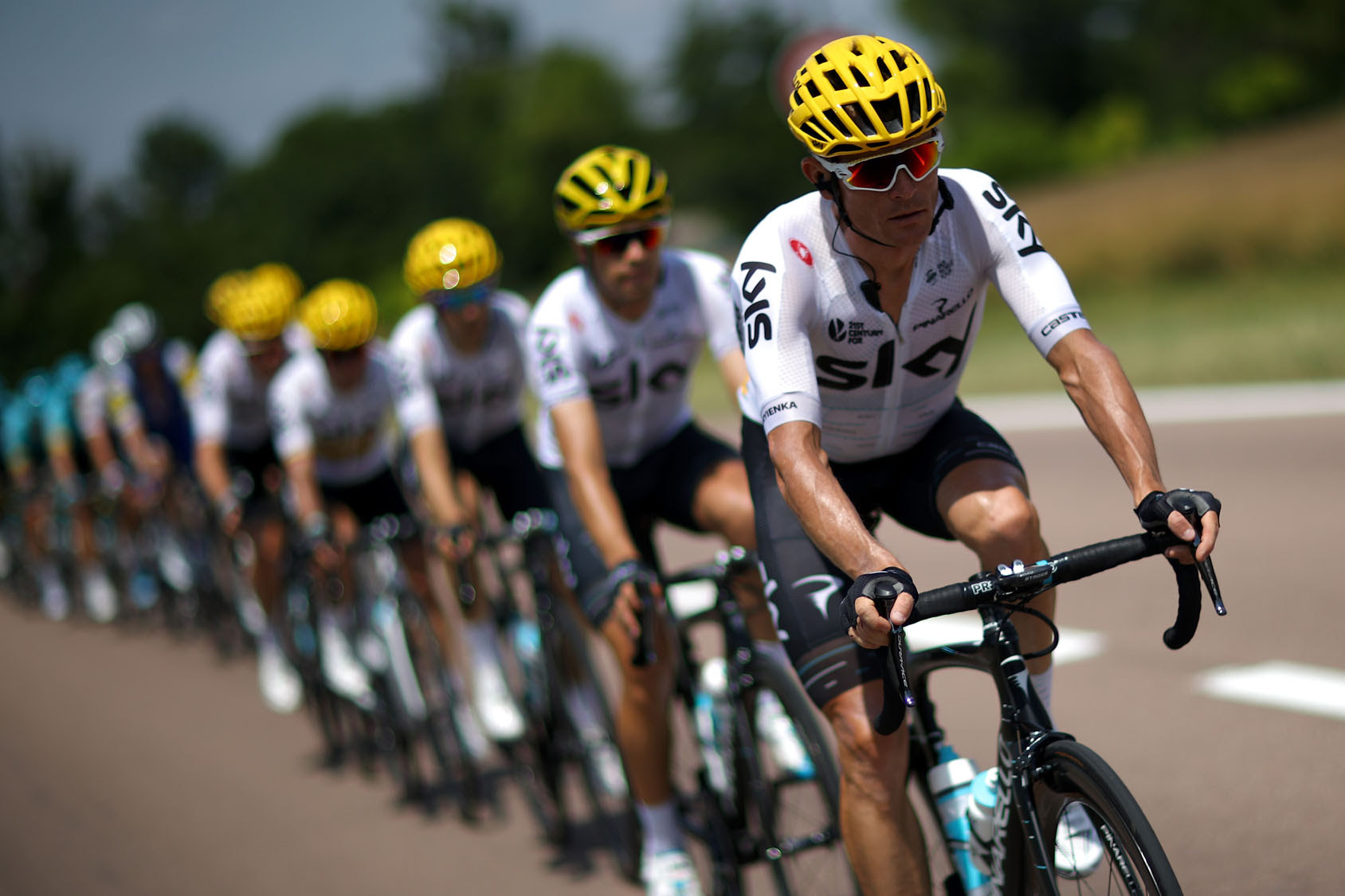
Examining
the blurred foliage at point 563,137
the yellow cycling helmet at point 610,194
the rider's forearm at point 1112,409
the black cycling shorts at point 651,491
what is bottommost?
the rider's forearm at point 1112,409

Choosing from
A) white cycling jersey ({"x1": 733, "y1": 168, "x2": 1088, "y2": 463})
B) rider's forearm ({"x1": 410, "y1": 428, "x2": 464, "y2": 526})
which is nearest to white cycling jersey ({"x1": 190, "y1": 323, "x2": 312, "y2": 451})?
rider's forearm ({"x1": 410, "y1": 428, "x2": 464, "y2": 526})

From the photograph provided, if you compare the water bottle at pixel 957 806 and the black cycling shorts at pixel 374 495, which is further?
the black cycling shorts at pixel 374 495

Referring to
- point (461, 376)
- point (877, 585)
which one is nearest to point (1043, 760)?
point (877, 585)

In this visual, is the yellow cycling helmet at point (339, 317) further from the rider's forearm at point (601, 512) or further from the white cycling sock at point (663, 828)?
the white cycling sock at point (663, 828)

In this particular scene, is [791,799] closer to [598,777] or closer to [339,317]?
[598,777]

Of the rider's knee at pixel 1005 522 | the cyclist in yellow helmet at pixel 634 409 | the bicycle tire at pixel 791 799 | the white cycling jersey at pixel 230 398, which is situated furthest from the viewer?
the white cycling jersey at pixel 230 398

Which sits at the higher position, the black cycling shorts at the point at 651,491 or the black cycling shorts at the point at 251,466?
the black cycling shorts at the point at 251,466

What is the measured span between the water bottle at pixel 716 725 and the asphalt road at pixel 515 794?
858 mm

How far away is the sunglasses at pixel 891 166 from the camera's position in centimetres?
295

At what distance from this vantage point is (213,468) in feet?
26.1

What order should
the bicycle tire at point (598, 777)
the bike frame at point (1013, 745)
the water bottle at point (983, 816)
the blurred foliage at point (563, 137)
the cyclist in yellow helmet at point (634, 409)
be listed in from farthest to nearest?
the blurred foliage at point (563, 137) → the bicycle tire at point (598, 777) → the cyclist in yellow helmet at point (634, 409) → the water bottle at point (983, 816) → the bike frame at point (1013, 745)

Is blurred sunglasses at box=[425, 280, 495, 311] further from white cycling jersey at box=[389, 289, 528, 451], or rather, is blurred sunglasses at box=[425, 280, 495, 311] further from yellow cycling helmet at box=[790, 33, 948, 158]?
yellow cycling helmet at box=[790, 33, 948, 158]

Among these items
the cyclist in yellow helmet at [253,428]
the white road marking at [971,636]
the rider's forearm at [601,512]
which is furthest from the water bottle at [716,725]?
the cyclist in yellow helmet at [253,428]

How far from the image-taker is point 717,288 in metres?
4.79
